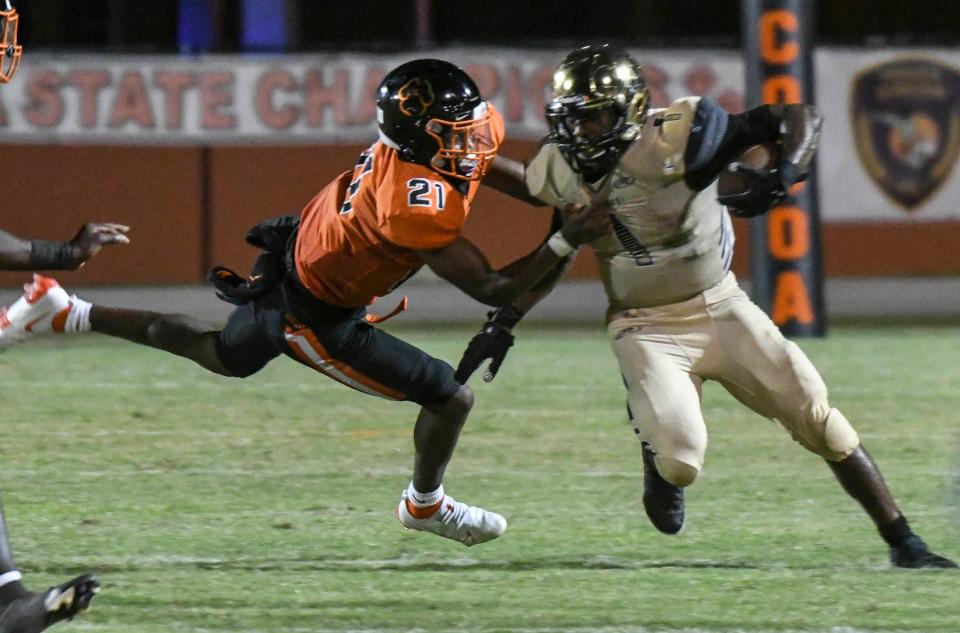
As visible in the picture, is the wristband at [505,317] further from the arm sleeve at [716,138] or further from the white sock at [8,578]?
the white sock at [8,578]

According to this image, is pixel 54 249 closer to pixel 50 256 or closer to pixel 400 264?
pixel 50 256

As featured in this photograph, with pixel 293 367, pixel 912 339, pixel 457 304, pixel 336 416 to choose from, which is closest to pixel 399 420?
pixel 336 416

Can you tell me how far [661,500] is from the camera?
194 inches

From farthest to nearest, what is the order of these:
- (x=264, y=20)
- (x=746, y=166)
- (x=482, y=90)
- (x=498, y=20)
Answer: (x=498, y=20), (x=264, y=20), (x=482, y=90), (x=746, y=166)

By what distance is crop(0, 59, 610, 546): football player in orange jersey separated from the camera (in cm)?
454

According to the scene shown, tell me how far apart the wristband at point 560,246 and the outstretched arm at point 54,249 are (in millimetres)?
1302

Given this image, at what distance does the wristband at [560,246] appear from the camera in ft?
14.6

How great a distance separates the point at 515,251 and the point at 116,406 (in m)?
6.09

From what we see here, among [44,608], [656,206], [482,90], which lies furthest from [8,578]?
[482,90]

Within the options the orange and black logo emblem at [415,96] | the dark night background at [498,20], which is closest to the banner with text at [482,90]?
the dark night background at [498,20]

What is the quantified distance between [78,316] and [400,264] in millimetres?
1413

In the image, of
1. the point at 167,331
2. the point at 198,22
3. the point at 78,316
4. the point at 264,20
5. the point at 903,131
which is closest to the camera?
the point at 167,331

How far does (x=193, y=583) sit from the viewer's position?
4.50 meters

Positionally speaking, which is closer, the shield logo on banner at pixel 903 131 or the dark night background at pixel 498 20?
the shield logo on banner at pixel 903 131
